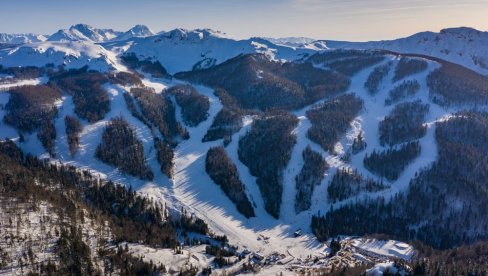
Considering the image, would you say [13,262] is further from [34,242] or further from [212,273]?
[212,273]

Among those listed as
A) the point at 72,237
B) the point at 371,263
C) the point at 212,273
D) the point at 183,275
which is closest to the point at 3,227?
the point at 72,237

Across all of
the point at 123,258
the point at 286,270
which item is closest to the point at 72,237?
the point at 123,258

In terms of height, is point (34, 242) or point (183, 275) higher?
point (34, 242)

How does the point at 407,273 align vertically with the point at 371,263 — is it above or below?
above

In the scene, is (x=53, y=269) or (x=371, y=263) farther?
(x=371, y=263)

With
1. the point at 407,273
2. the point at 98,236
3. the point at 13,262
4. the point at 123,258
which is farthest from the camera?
the point at 98,236

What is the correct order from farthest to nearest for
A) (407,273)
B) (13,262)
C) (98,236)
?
(98,236) < (13,262) < (407,273)

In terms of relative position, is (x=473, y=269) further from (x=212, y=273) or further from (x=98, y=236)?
(x=98, y=236)

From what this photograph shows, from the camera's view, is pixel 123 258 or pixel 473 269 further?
pixel 123 258

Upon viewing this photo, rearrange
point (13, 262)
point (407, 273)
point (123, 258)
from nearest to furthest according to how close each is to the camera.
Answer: point (407, 273)
point (13, 262)
point (123, 258)
